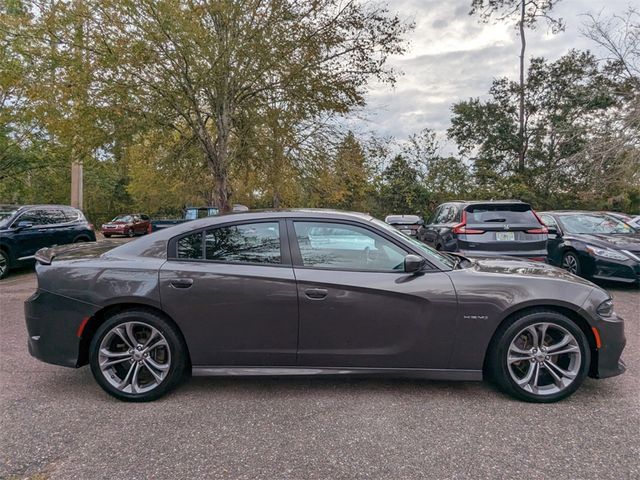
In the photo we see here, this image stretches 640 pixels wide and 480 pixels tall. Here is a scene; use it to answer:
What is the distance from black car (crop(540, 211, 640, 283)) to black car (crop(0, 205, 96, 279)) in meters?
10.9

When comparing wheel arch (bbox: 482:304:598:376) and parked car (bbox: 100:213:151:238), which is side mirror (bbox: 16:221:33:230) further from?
parked car (bbox: 100:213:151:238)

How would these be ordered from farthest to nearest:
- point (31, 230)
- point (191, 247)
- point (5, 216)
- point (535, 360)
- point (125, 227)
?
point (125, 227)
point (31, 230)
point (5, 216)
point (191, 247)
point (535, 360)

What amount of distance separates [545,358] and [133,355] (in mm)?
3114

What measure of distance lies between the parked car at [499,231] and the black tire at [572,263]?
120 centimetres

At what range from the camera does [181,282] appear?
9.51 ft

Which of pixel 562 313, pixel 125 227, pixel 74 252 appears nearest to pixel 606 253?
pixel 562 313

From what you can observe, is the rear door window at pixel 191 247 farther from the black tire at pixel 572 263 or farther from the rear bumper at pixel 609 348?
the black tire at pixel 572 263

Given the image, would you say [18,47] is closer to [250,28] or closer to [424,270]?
[250,28]

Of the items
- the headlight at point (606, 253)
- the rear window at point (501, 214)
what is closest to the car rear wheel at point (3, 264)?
the rear window at point (501, 214)

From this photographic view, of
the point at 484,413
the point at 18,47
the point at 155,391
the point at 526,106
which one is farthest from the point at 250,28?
the point at 526,106

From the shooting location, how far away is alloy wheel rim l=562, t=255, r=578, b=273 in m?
7.04

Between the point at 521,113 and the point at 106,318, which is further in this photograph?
the point at 521,113

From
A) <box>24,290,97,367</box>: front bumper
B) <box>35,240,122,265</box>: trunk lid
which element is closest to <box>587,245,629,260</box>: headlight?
<box>35,240,122,265</box>: trunk lid

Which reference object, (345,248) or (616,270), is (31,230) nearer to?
(345,248)
